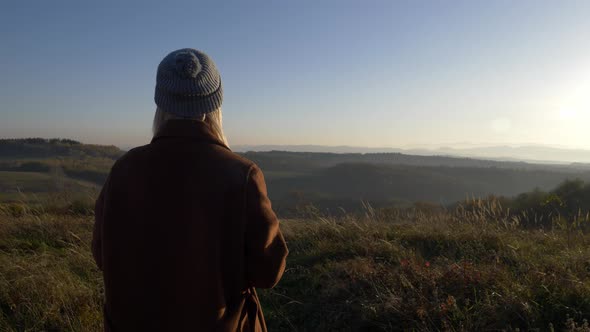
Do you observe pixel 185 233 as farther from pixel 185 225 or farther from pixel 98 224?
pixel 98 224

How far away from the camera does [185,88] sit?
1541 mm

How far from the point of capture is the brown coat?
4.71 ft

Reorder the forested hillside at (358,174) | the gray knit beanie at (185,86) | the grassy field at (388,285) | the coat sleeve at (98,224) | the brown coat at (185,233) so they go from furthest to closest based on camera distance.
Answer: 1. the forested hillside at (358,174)
2. the grassy field at (388,285)
3. the coat sleeve at (98,224)
4. the gray knit beanie at (185,86)
5. the brown coat at (185,233)

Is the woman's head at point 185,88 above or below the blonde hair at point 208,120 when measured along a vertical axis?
above

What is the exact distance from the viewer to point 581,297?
311 centimetres

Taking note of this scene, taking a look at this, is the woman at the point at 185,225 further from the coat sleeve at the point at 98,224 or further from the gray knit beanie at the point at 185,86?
the coat sleeve at the point at 98,224

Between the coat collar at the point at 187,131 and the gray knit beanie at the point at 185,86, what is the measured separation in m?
0.04

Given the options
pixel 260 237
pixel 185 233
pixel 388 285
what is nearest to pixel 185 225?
pixel 185 233

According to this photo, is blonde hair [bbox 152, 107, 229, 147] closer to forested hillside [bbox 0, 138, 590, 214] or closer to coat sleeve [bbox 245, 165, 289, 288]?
coat sleeve [bbox 245, 165, 289, 288]

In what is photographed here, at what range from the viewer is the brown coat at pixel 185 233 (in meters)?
1.44

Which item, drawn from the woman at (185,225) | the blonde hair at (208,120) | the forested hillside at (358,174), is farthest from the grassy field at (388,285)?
the forested hillside at (358,174)

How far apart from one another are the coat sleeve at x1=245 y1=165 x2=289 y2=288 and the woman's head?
0.37 meters

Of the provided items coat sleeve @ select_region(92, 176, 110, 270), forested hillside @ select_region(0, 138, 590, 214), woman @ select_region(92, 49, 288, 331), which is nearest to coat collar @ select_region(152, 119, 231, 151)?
woman @ select_region(92, 49, 288, 331)

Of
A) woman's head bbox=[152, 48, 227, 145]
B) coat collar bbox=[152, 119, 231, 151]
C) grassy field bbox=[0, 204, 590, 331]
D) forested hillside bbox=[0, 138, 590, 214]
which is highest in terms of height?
woman's head bbox=[152, 48, 227, 145]
